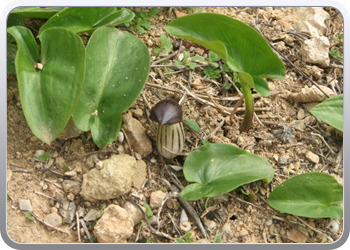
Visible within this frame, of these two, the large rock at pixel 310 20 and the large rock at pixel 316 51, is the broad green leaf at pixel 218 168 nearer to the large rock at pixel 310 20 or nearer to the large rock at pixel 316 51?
the large rock at pixel 316 51

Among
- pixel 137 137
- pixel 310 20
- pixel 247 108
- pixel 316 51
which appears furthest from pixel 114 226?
pixel 310 20

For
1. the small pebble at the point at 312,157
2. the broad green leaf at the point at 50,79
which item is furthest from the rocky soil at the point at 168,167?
the broad green leaf at the point at 50,79

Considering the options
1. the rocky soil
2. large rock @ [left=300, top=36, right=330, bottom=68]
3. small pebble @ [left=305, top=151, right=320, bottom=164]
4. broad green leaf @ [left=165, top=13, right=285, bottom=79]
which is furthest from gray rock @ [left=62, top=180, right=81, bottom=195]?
large rock @ [left=300, top=36, right=330, bottom=68]

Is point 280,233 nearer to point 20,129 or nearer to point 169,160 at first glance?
point 169,160

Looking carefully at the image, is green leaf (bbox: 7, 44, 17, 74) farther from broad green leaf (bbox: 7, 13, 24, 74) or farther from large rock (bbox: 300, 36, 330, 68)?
large rock (bbox: 300, 36, 330, 68)

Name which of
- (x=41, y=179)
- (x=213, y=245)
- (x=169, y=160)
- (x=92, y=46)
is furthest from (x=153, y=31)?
(x=213, y=245)

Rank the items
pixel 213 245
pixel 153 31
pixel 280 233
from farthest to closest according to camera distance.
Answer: pixel 153 31 < pixel 280 233 < pixel 213 245
